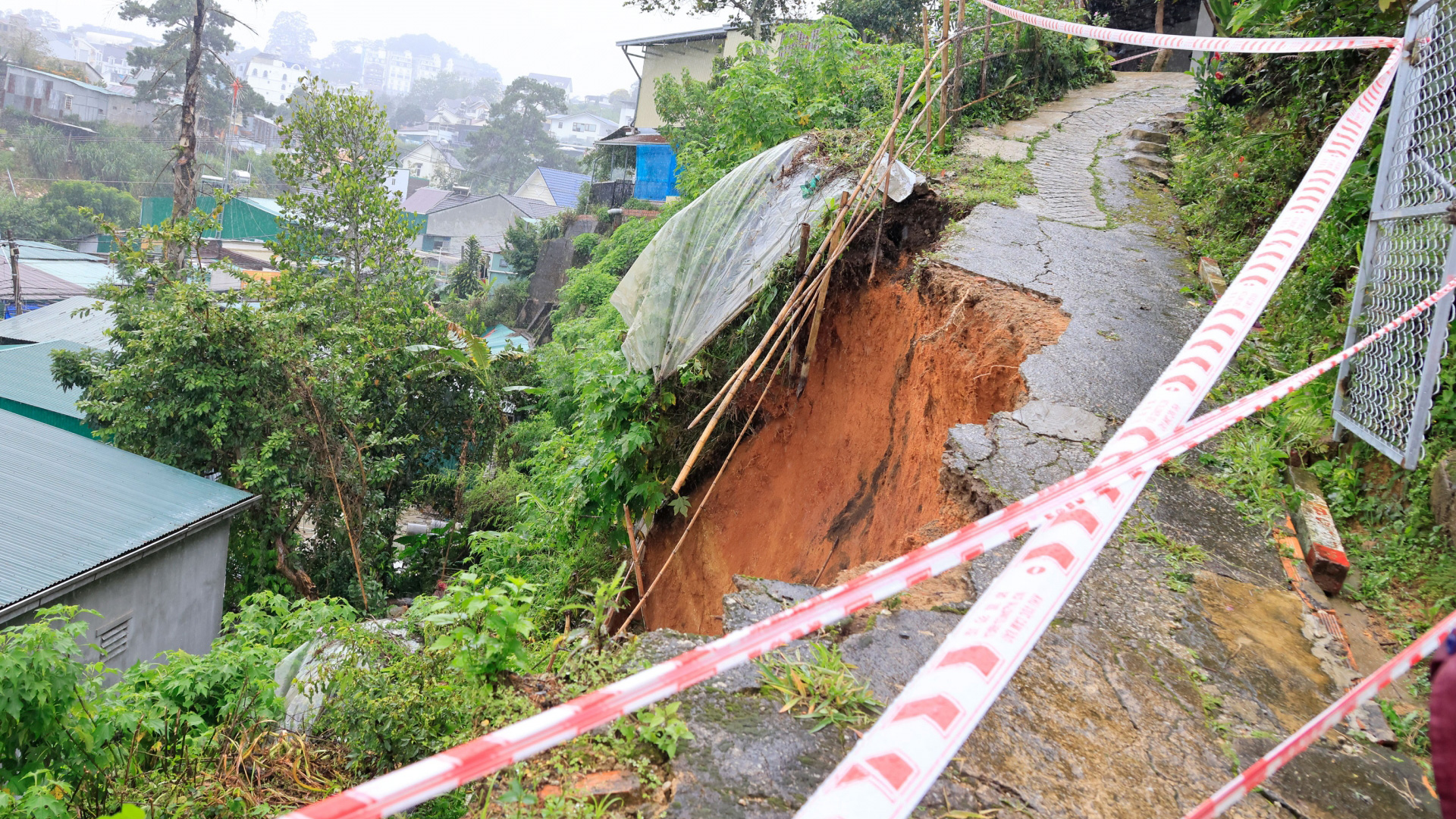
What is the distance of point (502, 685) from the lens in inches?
93.3

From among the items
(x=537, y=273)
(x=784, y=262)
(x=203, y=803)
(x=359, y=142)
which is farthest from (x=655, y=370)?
(x=537, y=273)

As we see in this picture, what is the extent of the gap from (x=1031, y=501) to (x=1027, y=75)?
930cm

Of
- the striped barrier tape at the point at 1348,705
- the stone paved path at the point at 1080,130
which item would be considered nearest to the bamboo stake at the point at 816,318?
the stone paved path at the point at 1080,130

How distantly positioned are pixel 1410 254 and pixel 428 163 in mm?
72588

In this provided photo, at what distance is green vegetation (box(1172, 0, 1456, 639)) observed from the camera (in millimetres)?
2959

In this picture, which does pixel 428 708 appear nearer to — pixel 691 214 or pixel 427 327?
pixel 691 214

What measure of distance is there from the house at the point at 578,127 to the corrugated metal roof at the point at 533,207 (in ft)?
165

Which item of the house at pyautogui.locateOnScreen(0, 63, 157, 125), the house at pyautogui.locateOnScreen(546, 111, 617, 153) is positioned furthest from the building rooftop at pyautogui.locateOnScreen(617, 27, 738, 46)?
the house at pyautogui.locateOnScreen(546, 111, 617, 153)

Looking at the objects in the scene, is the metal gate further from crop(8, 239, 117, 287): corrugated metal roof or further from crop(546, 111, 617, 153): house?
crop(546, 111, 617, 153): house

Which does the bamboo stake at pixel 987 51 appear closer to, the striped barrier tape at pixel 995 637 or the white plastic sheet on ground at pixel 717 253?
the white plastic sheet on ground at pixel 717 253

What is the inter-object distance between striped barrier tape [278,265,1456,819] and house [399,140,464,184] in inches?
2710

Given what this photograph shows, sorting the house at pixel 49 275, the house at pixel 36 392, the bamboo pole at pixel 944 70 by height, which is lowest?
the house at pixel 36 392

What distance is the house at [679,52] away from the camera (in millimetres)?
24625

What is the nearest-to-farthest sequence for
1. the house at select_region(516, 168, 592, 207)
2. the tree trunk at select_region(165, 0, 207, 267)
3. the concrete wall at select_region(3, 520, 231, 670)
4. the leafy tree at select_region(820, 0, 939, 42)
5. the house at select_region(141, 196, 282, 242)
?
the concrete wall at select_region(3, 520, 231, 670) → the tree trunk at select_region(165, 0, 207, 267) → the leafy tree at select_region(820, 0, 939, 42) → the house at select_region(141, 196, 282, 242) → the house at select_region(516, 168, 592, 207)
